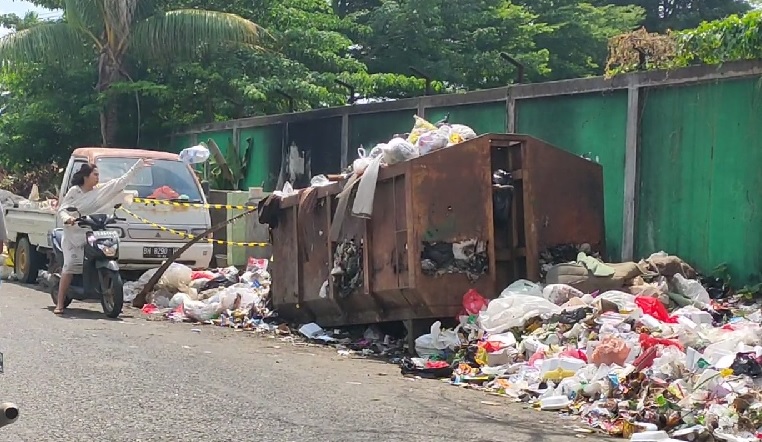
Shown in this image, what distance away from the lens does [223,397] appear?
23.3ft

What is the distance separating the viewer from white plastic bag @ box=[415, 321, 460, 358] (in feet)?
30.1

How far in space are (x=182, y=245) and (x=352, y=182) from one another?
4.56 m

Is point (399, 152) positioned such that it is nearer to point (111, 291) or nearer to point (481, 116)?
point (111, 291)

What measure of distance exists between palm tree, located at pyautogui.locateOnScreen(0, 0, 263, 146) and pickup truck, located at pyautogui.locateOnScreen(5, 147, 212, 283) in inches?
294

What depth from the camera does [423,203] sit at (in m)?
9.39

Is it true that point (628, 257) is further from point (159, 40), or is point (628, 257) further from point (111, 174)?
point (159, 40)

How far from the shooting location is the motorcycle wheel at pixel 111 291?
1154cm

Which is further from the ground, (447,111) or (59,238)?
(447,111)

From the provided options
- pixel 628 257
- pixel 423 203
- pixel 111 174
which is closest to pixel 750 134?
pixel 628 257

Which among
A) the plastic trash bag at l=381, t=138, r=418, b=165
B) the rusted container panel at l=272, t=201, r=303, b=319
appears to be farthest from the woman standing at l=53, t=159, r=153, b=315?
the plastic trash bag at l=381, t=138, r=418, b=165

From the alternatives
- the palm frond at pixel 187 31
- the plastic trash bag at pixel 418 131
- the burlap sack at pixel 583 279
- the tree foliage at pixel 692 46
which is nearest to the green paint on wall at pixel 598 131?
the tree foliage at pixel 692 46

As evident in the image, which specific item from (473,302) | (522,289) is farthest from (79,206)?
(522,289)

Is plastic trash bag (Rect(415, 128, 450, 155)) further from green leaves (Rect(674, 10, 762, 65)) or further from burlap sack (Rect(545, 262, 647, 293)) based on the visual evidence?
green leaves (Rect(674, 10, 762, 65))

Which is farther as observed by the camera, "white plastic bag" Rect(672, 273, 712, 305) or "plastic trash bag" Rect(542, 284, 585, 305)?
"white plastic bag" Rect(672, 273, 712, 305)
